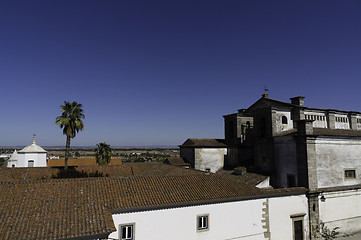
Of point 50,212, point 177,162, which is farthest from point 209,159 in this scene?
point 50,212

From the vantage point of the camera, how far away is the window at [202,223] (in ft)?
47.0

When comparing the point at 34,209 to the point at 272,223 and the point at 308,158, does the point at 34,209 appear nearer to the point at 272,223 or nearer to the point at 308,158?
the point at 272,223

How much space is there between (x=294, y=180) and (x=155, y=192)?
13.1m

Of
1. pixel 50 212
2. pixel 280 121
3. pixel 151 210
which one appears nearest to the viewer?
pixel 50 212

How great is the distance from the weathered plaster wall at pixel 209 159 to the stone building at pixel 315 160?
4.98 metres

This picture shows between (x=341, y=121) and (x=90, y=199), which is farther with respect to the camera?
(x=341, y=121)

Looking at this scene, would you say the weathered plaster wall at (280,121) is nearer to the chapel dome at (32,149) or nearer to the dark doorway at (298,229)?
the dark doorway at (298,229)

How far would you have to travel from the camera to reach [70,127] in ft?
79.0

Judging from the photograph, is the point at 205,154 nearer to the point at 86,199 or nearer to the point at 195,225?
the point at 195,225

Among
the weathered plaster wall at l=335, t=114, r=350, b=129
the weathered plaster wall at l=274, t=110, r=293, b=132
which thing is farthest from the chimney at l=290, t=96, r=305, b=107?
the weathered plaster wall at l=335, t=114, r=350, b=129

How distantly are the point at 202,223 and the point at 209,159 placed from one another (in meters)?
14.8

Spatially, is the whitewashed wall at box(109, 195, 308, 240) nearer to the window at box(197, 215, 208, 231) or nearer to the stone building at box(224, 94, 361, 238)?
the window at box(197, 215, 208, 231)

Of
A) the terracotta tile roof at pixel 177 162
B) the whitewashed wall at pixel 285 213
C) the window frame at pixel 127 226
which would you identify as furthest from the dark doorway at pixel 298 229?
the terracotta tile roof at pixel 177 162

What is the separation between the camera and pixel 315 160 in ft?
62.9
